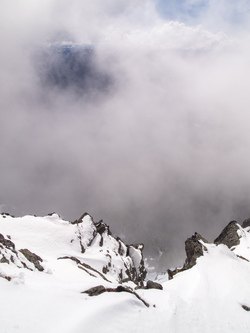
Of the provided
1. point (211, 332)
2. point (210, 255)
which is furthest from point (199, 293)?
point (210, 255)

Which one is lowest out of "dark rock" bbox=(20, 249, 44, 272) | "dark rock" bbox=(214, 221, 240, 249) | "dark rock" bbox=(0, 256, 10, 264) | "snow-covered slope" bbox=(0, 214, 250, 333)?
"snow-covered slope" bbox=(0, 214, 250, 333)

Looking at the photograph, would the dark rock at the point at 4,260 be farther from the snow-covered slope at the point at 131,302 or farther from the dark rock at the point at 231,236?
the dark rock at the point at 231,236

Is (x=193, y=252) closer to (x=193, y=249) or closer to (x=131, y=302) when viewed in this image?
(x=193, y=249)

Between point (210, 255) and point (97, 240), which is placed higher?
point (97, 240)

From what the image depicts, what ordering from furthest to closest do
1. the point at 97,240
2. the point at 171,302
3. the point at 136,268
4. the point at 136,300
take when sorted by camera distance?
1. the point at 136,268
2. the point at 97,240
3. the point at 171,302
4. the point at 136,300

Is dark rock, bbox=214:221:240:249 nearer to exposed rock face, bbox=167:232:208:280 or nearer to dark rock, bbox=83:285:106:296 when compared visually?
exposed rock face, bbox=167:232:208:280

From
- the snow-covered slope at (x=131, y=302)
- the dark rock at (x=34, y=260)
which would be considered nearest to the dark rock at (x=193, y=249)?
the snow-covered slope at (x=131, y=302)

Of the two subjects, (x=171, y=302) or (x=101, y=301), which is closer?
(x=101, y=301)

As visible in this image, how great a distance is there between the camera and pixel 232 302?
19672 millimetres

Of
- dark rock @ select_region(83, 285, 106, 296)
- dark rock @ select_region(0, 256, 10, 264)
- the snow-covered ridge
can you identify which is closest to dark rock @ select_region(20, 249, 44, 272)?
dark rock @ select_region(0, 256, 10, 264)

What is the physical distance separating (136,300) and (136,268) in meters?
90.1

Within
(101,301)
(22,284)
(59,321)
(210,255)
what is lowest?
(59,321)

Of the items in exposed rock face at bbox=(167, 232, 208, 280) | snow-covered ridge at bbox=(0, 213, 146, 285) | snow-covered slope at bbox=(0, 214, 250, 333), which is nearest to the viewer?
snow-covered slope at bbox=(0, 214, 250, 333)

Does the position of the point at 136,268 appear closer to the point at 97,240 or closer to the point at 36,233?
the point at 97,240
